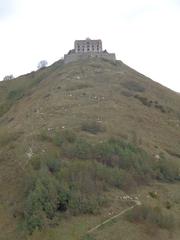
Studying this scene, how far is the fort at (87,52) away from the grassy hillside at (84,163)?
3596cm

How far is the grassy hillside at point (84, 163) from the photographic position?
2891cm

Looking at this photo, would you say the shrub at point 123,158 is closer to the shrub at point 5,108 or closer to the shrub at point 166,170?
the shrub at point 166,170

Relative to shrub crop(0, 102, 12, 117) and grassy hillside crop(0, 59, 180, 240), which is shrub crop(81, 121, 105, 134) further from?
shrub crop(0, 102, 12, 117)

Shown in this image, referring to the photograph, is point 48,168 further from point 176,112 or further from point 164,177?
point 176,112

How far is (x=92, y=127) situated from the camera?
144ft

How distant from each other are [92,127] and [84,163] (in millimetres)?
9807

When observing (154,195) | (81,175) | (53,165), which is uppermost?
(53,165)

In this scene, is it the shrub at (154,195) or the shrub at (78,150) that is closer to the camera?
the shrub at (154,195)

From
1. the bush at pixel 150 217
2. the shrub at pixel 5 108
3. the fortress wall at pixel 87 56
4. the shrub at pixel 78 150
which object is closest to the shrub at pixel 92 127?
the shrub at pixel 78 150

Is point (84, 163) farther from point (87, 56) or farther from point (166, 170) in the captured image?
point (87, 56)

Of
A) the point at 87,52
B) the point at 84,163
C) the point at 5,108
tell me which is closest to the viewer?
the point at 84,163

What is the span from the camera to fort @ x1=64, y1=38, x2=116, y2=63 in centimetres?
9694

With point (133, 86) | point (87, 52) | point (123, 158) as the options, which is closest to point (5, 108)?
→ point (133, 86)

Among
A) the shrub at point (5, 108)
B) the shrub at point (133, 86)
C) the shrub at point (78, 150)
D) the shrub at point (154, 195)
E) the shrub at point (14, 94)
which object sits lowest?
the shrub at point (154, 195)
